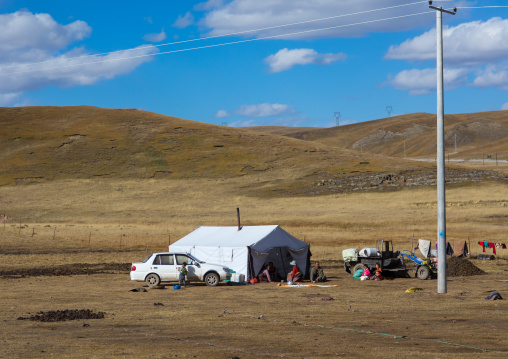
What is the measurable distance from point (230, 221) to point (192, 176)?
34664 millimetres

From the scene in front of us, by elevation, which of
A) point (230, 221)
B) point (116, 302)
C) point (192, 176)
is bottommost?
point (116, 302)

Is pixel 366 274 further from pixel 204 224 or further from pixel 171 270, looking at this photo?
pixel 204 224

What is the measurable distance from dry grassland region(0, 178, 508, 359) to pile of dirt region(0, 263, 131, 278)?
1725 mm

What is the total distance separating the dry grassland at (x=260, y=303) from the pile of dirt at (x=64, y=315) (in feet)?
1.53

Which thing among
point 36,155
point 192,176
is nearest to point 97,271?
point 192,176

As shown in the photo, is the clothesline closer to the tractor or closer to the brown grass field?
the brown grass field

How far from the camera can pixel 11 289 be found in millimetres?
26500

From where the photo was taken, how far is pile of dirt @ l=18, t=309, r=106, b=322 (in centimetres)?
1834

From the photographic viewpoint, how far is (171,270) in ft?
95.6

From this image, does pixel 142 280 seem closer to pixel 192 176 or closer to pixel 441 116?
pixel 441 116

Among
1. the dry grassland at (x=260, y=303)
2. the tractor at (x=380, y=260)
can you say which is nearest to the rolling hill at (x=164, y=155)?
the dry grassland at (x=260, y=303)

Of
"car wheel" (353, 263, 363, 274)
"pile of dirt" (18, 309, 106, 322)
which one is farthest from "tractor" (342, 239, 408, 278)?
"pile of dirt" (18, 309, 106, 322)

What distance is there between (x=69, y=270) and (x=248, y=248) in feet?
33.3

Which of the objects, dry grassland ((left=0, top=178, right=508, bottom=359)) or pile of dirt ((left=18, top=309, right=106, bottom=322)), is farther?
pile of dirt ((left=18, top=309, right=106, bottom=322))
